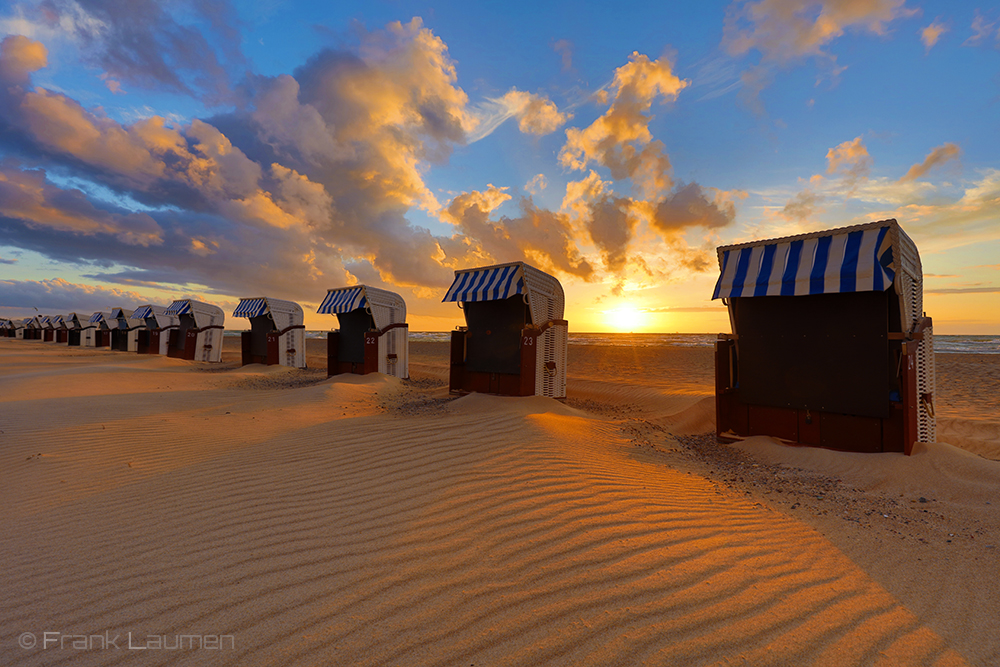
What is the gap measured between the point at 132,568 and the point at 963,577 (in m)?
6.66

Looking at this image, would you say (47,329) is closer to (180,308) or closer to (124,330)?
(124,330)

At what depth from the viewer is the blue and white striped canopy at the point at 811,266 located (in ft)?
19.5

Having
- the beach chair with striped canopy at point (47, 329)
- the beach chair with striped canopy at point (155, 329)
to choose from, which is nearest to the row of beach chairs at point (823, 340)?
the beach chair with striped canopy at point (155, 329)

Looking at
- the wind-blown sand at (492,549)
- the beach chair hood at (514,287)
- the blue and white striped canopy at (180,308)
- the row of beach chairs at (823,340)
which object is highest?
the blue and white striped canopy at (180,308)

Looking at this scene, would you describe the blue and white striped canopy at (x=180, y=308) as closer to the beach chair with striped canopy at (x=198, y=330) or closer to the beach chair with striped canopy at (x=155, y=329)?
the beach chair with striped canopy at (x=198, y=330)

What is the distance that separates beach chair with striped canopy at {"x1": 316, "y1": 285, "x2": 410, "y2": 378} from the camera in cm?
1645

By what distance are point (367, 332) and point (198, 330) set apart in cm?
1690

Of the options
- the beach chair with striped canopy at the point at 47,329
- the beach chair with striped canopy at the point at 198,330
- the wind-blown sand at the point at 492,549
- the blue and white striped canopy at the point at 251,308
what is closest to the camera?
the wind-blown sand at the point at 492,549

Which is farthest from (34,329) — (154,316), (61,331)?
(154,316)

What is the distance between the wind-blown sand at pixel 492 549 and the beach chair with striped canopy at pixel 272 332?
14.8 meters

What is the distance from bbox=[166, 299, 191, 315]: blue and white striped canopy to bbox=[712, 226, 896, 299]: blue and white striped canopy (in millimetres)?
30733

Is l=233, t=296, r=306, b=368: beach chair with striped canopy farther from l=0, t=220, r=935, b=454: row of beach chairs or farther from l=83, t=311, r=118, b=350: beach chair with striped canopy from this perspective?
l=83, t=311, r=118, b=350: beach chair with striped canopy

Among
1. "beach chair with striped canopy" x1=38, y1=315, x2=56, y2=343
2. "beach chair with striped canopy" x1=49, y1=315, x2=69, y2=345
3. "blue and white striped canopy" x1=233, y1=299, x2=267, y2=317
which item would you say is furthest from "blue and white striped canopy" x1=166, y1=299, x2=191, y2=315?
"beach chair with striped canopy" x1=38, y1=315, x2=56, y2=343

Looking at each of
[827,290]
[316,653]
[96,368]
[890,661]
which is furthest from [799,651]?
[96,368]
